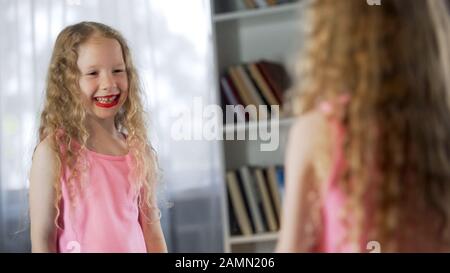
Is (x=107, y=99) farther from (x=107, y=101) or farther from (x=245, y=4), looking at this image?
(x=245, y=4)

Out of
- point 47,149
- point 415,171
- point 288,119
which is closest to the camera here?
point 415,171

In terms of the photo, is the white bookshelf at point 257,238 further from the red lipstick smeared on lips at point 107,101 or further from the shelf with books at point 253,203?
the red lipstick smeared on lips at point 107,101

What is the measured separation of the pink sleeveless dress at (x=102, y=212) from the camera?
1841mm

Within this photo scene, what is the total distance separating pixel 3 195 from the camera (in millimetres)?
1932

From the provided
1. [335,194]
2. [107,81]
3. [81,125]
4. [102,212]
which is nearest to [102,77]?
[107,81]

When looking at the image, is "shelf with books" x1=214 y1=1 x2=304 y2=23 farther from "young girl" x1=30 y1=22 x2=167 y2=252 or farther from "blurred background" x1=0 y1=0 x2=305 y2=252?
"young girl" x1=30 y1=22 x2=167 y2=252

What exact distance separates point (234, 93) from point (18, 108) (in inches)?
19.2

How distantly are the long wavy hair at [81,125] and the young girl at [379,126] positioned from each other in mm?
359

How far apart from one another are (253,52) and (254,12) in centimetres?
9

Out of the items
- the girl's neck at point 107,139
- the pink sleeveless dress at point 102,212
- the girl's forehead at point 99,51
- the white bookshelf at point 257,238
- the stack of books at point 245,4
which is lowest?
the white bookshelf at point 257,238

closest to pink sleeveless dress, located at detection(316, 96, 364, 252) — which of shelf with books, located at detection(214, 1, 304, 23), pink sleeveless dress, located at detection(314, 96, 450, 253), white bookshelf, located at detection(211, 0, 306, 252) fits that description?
pink sleeveless dress, located at detection(314, 96, 450, 253)

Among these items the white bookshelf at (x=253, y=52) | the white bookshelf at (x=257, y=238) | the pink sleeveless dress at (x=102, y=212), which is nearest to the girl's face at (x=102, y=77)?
the pink sleeveless dress at (x=102, y=212)

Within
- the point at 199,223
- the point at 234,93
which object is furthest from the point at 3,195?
the point at 234,93
